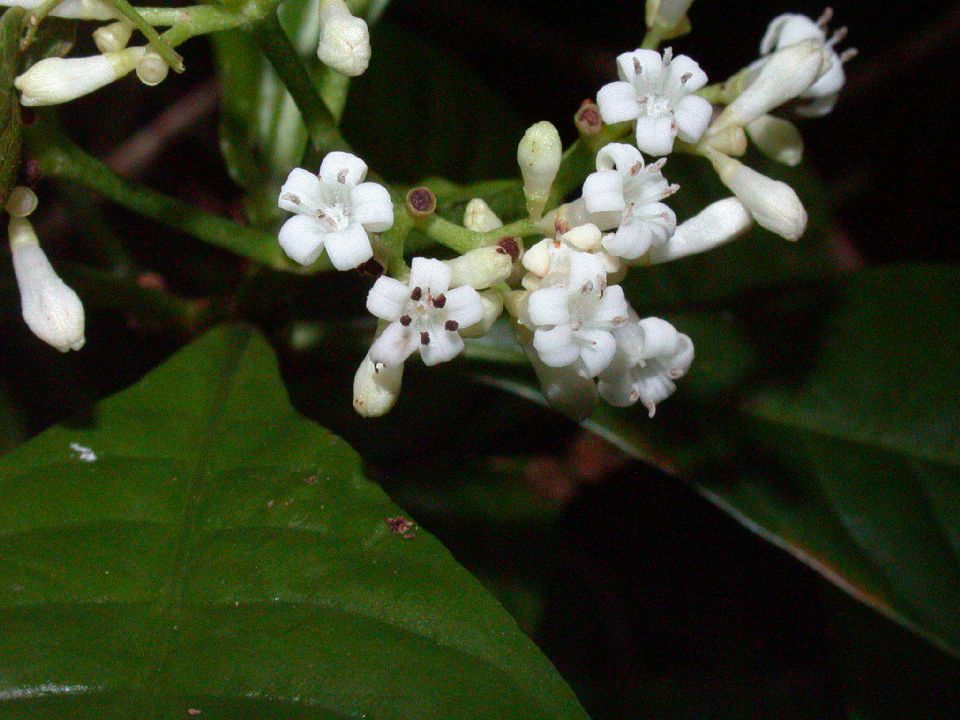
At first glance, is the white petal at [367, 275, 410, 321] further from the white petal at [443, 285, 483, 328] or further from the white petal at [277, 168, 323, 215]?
the white petal at [277, 168, 323, 215]

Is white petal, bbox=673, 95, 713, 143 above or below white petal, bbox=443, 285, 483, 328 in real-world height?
above

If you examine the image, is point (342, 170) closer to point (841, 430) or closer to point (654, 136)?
point (654, 136)

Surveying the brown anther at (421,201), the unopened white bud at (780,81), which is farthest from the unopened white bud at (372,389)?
the unopened white bud at (780,81)

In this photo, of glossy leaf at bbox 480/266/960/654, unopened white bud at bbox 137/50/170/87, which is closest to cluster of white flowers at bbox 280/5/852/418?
unopened white bud at bbox 137/50/170/87

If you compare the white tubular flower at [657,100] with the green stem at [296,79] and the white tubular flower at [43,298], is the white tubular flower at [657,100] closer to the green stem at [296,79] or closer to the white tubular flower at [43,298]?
the green stem at [296,79]

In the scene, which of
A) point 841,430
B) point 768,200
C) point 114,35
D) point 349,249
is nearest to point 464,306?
point 349,249

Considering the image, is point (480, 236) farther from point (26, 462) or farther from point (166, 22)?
point (26, 462)
